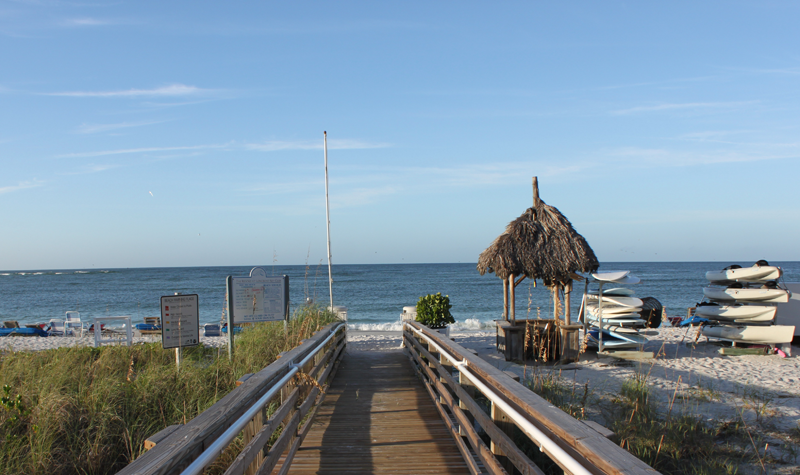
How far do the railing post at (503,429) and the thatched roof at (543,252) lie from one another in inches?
324

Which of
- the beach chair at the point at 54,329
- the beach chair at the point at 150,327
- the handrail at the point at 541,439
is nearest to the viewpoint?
the handrail at the point at 541,439

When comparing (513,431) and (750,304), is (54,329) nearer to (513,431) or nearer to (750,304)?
(513,431)

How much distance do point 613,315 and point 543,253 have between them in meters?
2.13

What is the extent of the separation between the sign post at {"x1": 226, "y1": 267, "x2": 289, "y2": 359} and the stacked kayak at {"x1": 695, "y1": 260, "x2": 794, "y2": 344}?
10334 mm

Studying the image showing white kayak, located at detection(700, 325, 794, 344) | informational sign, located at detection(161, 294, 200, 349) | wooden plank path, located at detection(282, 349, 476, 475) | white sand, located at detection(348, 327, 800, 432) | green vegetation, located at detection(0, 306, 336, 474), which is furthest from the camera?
white kayak, located at detection(700, 325, 794, 344)

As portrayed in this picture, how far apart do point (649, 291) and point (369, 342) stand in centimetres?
3766

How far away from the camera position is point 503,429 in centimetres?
335

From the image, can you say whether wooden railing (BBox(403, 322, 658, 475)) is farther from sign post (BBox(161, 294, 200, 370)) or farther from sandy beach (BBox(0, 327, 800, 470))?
sign post (BBox(161, 294, 200, 370))

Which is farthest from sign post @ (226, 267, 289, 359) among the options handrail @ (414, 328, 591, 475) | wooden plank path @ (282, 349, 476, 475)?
handrail @ (414, 328, 591, 475)

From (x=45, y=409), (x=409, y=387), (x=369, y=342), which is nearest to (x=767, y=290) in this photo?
(x=409, y=387)

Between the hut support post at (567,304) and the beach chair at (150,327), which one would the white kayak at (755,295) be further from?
the beach chair at (150,327)

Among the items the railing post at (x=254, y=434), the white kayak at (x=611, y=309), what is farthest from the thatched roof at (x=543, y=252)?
the railing post at (x=254, y=434)

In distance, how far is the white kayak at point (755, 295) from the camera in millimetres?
11312

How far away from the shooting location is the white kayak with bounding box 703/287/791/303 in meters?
11.3
